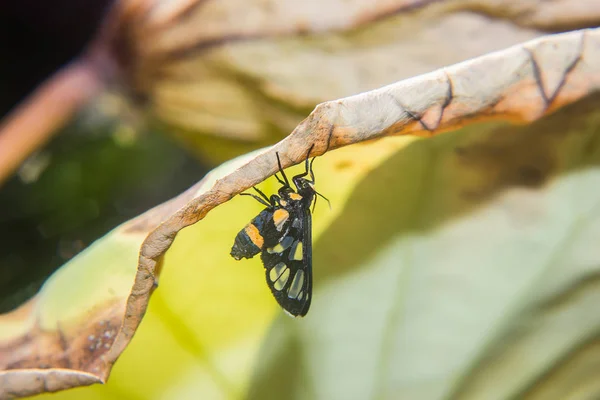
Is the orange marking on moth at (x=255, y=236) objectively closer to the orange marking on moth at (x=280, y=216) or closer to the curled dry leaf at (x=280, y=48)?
the orange marking on moth at (x=280, y=216)

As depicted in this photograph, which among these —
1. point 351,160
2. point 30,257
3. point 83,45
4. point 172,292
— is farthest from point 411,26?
point 83,45

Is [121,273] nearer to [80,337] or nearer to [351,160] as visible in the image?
[80,337]

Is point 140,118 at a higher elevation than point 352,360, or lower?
higher

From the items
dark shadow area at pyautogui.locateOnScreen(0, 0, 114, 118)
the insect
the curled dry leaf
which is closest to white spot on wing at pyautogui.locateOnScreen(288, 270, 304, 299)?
the insect

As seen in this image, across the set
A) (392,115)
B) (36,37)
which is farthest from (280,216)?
(36,37)

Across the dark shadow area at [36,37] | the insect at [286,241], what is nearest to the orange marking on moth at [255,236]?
the insect at [286,241]

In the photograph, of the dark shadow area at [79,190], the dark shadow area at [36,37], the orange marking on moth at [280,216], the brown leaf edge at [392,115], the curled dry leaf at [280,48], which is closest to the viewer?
the brown leaf edge at [392,115]

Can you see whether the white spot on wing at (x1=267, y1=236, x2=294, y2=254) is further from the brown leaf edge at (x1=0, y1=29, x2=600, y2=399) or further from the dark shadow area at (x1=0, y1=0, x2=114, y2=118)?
the dark shadow area at (x1=0, y1=0, x2=114, y2=118)
